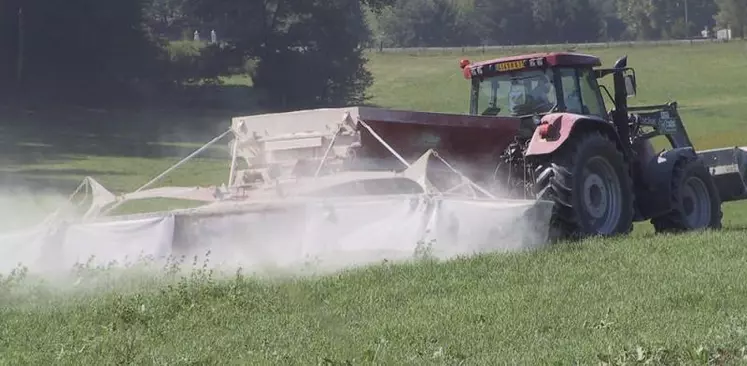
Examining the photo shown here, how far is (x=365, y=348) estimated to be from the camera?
8.38m

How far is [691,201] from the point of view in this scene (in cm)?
1719

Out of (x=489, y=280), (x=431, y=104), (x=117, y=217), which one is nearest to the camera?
(x=489, y=280)

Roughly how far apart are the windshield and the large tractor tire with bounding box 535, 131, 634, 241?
93 cm

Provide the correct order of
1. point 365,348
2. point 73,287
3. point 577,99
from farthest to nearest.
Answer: point 577,99
point 73,287
point 365,348

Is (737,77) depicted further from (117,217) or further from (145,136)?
(117,217)

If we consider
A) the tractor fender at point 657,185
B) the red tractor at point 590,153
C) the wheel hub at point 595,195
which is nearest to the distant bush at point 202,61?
the red tractor at point 590,153

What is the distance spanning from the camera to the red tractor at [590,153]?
47.8 ft

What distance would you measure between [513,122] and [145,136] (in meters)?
39.1

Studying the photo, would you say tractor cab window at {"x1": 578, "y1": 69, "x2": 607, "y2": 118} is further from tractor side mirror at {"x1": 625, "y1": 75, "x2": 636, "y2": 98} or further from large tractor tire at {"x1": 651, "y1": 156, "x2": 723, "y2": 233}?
large tractor tire at {"x1": 651, "y1": 156, "x2": 723, "y2": 233}

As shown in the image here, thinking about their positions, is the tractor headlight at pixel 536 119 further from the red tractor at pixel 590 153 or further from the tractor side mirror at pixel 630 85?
the tractor side mirror at pixel 630 85

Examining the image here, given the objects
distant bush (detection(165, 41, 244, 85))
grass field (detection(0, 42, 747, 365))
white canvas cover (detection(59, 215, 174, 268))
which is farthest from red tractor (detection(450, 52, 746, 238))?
distant bush (detection(165, 41, 244, 85))

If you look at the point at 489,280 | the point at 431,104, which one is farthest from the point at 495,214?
Answer: the point at 431,104

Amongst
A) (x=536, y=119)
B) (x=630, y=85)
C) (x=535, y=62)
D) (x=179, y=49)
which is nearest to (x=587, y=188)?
(x=536, y=119)

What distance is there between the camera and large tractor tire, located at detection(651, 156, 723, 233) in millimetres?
16312
